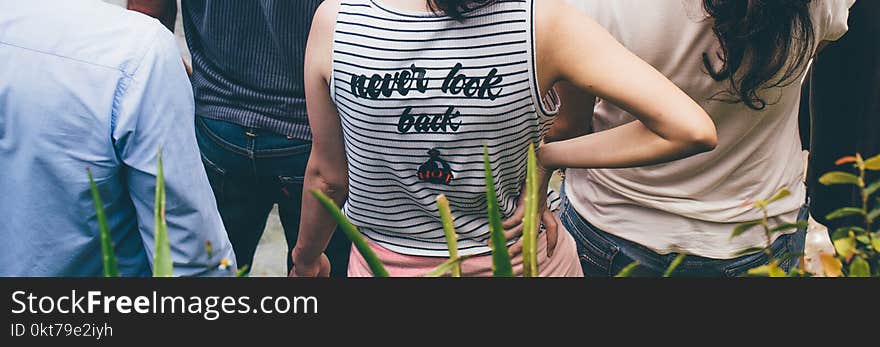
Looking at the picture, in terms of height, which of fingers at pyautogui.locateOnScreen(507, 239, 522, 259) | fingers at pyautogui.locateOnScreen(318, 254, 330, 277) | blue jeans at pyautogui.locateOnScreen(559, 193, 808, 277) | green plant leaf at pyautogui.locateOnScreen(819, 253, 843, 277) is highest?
green plant leaf at pyautogui.locateOnScreen(819, 253, 843, 277)

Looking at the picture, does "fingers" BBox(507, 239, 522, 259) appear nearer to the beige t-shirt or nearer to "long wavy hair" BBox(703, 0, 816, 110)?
the beige t-shirt

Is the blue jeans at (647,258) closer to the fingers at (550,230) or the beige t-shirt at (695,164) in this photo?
the beige t-shirt at (695,164)

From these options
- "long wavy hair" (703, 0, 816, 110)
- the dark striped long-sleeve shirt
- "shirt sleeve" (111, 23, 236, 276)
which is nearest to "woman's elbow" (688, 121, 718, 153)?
"long wavy hair" (703, 0, 816, 110)

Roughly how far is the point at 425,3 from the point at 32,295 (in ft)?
2.57

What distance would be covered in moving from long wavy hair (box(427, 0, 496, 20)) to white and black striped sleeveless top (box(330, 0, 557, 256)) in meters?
0.01

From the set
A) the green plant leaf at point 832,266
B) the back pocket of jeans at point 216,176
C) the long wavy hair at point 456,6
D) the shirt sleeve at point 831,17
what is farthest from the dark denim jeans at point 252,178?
the green plant leaf at point 832,266

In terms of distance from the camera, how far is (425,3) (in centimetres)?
141

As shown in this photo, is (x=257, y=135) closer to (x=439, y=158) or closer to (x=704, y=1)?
(x=439, y=158)

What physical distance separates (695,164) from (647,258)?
0.79 ft

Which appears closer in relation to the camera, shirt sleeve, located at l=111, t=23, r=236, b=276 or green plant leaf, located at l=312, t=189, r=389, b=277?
green plant leaf, located at l=312, t=189, r=389, b=277

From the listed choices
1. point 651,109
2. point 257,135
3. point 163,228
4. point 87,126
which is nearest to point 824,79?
point 651,109

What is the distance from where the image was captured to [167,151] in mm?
1492

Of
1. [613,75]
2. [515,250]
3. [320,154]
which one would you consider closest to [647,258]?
[515,250]

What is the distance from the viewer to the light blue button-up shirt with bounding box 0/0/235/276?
1404mm
